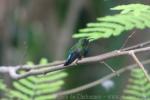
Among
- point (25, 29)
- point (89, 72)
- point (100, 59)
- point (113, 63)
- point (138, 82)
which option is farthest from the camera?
point (89, 72)

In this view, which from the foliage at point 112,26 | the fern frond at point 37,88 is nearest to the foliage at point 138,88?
the fern frond at point 37,88

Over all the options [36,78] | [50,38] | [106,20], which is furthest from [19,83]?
[50,38]

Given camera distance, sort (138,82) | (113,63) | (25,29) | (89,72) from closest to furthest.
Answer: (138,82)
(113,63)
(25,29)
(89,72)

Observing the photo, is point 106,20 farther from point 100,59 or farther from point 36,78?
point 36,78

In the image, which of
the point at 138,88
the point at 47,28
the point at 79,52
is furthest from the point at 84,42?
the point at 47,28

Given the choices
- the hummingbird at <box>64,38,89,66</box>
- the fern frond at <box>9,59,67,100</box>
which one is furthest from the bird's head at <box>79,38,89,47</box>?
the fern frond at <box>9,59,67,100</box>

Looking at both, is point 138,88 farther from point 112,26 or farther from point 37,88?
point 112,26

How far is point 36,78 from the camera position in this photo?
235 centimetres

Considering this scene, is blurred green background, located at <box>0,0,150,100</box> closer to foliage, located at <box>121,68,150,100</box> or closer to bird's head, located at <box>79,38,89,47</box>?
foliage, located at <box>121,68,150,100</box>

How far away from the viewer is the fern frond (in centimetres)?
228

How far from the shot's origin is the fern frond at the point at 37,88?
2277 mm

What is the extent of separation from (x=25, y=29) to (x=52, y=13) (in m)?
0.37

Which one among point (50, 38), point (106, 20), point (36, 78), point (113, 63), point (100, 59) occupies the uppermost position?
point (50, 38)

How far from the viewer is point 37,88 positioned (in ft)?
7.60
